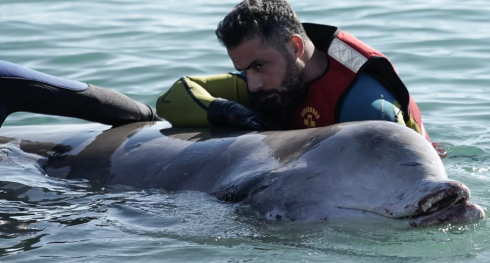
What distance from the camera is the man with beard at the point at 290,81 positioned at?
5082 millimetres

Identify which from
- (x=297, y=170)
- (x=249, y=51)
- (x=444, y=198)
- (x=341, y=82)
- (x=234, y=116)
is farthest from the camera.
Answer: (x=341, y=82)

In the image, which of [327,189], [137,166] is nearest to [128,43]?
[137,166]

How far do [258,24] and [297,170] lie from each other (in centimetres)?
159

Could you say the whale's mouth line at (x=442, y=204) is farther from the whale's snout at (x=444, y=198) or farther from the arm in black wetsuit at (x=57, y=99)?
the arm in black wetsuit at (x=57, y=99)

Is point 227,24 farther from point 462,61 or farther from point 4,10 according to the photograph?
point 4,10

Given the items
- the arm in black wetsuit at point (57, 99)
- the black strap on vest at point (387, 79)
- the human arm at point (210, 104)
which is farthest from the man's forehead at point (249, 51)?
the arm in black wetsuit at point (57, 99)

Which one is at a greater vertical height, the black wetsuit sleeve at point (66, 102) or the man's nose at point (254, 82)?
the man's nose at point (254, 82)

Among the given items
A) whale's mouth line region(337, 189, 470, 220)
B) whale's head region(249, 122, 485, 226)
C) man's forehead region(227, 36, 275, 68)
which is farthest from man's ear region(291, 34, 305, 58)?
whale's mouth line region(337, 189, 470, 220)

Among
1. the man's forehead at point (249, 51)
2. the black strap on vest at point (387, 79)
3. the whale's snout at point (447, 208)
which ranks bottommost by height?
the whale's snout at point (447, 208)

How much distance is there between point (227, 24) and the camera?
5156 millimetres

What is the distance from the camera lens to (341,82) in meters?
5.28

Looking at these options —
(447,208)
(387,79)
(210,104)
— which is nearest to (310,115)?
(387,79)

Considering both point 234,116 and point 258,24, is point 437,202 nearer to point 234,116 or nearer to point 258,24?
point 234,116

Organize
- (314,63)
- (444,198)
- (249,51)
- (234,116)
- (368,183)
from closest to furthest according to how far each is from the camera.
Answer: (444,198) → (368,183) → (234,116) → (249,51) → (314,63)
